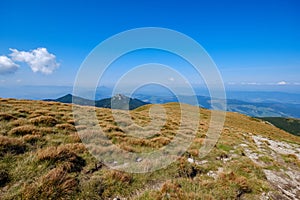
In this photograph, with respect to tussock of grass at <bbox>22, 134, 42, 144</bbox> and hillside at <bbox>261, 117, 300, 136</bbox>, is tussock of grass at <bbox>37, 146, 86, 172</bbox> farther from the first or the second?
hillside at <bbox>261, 117, 300, 136</bbox>

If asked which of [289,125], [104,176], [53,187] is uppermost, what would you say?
[53,187]

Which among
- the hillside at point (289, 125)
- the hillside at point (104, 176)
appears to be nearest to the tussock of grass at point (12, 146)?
the hillside at point (104, 176)

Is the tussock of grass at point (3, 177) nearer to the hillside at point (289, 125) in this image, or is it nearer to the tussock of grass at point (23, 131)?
the tussock of grass at point (23, 131)

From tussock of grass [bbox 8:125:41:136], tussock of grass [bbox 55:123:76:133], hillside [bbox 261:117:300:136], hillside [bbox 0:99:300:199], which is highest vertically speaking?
tussock of grass [bbox 8:125:41:136]

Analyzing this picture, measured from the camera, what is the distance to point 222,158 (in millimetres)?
10508

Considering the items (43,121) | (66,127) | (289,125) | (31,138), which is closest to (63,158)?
(31,138)

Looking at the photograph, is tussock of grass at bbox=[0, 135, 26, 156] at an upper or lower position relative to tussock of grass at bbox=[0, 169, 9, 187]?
upper

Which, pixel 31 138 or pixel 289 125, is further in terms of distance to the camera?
→ pixel 289 125

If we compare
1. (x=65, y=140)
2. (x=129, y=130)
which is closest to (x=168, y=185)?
(x=65, y=140)

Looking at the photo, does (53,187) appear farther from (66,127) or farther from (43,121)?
(43,121)

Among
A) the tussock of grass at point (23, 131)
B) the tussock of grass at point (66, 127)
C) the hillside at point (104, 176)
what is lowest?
the hillside at point (104, 176)

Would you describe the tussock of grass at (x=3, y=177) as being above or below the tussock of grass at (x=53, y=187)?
above

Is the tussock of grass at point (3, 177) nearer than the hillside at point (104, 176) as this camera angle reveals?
Yes

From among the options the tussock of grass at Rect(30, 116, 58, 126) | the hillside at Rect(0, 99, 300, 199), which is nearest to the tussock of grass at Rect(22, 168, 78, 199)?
the hillside at Rect(0, 99, 300, 199)
